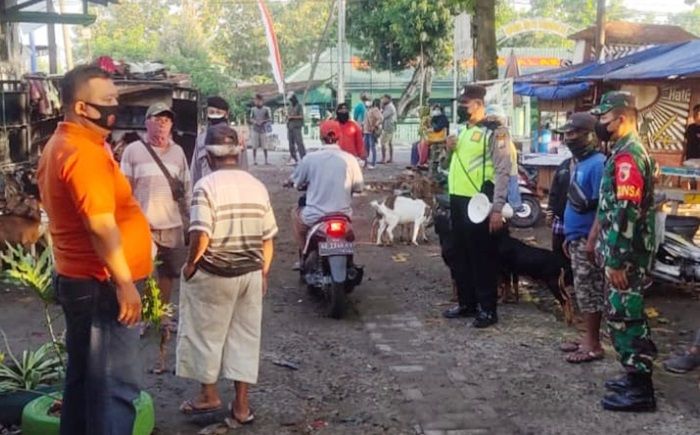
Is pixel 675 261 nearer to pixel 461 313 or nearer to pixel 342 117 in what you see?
pixel 461 313

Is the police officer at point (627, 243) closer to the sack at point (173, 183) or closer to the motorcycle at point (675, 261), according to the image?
the motorcycle at point (675, 261)

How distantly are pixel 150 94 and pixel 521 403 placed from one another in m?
7.67

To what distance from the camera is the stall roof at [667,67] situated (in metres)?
10.2

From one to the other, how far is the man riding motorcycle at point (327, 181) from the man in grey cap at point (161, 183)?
1.25 metres

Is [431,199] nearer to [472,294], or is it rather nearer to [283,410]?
[472,294]

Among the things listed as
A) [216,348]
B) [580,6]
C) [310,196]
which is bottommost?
[216,348]

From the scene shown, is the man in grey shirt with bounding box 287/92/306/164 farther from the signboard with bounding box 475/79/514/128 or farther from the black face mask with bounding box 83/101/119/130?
the black face mask with bounding box 83/101/119/130

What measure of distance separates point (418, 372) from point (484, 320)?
126cm

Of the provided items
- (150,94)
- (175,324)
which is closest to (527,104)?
(150,94)

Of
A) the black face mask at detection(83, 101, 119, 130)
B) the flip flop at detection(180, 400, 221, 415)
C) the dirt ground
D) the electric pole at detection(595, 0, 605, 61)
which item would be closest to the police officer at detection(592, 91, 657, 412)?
the dirt ground

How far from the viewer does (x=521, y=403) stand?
488 centimetres

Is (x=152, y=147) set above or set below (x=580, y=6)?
below

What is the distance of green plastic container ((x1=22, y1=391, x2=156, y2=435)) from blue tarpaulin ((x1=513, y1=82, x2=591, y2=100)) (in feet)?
40.3

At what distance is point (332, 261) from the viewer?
662 cm
